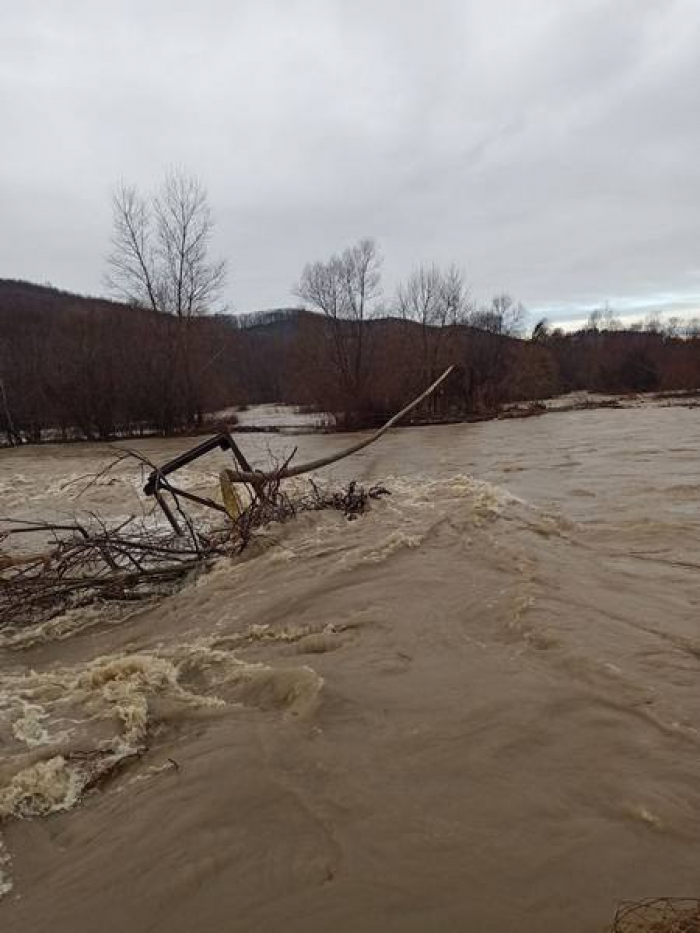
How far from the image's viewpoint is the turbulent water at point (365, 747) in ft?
7.59

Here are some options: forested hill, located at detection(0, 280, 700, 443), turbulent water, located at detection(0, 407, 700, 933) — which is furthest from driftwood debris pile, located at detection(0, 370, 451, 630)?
forested hill, located at detection(0, 280, 700, 443)

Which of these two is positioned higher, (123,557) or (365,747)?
(123,557)

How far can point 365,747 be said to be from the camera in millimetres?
3266

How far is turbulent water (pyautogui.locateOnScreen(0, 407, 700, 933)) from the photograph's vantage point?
2314 millimetres

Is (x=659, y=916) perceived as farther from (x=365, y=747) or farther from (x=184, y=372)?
(x=184, y=372)

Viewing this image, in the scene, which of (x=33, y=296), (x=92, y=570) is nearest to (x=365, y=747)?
(x=92, y=570)

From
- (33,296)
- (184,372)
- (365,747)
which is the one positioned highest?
(33,296)

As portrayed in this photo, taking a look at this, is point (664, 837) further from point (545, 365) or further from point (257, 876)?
point (545, 365)

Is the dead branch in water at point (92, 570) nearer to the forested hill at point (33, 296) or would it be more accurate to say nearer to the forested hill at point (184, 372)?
the forested hill at point (184, 372)

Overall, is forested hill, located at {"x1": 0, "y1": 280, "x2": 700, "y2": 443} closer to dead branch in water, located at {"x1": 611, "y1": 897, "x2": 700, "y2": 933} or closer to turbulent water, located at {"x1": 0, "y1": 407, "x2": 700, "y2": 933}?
turbulent water, located at {"x1": 0, "y1": 407, "x2": 700, "y2": 933}

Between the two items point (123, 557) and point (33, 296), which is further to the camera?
point (33, 296)

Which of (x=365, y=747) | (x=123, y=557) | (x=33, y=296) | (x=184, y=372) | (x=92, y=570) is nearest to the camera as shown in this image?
(x=365, y=747)

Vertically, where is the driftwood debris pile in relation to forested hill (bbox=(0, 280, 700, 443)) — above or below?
below

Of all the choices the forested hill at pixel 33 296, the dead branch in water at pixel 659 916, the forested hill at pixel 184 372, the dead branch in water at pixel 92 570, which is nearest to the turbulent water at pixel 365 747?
the dead branch in water at pixel 659 916
